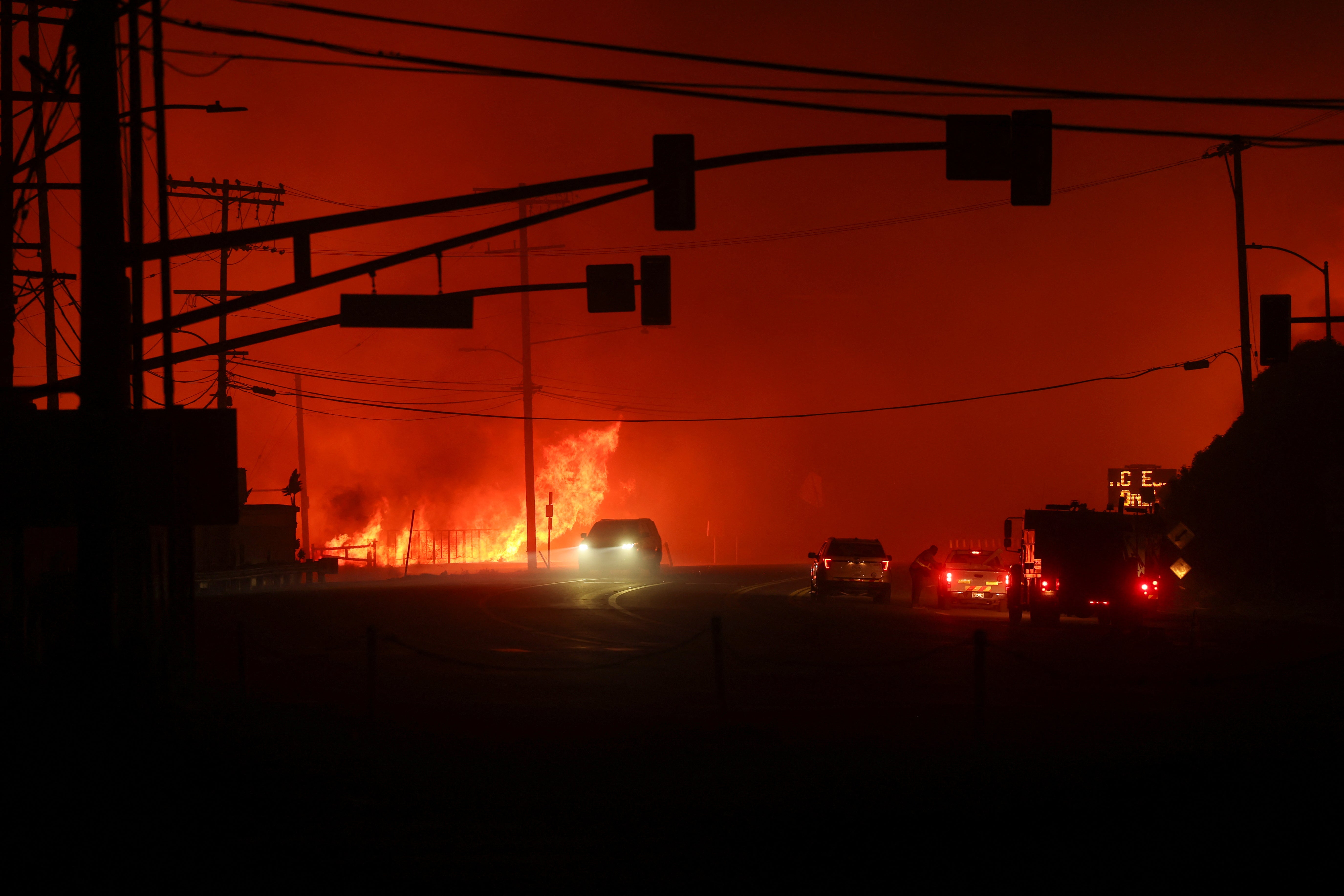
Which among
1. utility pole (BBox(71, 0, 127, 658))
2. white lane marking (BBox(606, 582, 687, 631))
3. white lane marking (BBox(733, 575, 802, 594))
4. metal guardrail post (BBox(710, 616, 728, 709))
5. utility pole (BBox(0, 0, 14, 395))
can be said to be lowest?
white lane marking (BBox(733, 575, 802, 594))

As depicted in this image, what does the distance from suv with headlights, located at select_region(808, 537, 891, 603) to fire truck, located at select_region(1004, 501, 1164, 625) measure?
23.1 feet

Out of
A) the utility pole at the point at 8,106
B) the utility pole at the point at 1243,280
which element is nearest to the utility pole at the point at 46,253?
the utility pole at the point at 8,106

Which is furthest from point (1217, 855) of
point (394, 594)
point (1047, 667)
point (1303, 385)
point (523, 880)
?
point (1303, 385)

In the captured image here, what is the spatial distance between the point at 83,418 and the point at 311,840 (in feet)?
19.0

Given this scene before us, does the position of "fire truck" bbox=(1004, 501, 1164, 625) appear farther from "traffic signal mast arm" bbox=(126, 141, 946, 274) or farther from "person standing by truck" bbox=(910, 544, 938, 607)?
"traffic signal mast arm" bbox=(126, 141, 946, 274)

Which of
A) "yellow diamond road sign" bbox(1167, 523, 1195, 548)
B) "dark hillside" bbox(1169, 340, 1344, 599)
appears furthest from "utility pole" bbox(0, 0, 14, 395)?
"dark hillside" bbox(1169, 340, 1344, 599)

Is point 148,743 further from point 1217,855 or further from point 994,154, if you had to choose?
point 994,154

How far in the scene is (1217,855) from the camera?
733 cm

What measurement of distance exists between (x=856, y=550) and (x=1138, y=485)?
852 inches

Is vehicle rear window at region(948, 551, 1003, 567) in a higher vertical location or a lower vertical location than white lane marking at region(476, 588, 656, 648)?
higher

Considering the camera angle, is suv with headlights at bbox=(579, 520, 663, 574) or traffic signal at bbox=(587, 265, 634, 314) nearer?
traffic signal at bbox=(587, 265, 634, 314)

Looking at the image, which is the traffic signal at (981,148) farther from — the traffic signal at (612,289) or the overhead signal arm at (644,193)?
the traffic signal at (612,289)

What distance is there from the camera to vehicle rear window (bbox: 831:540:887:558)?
34.0 meters

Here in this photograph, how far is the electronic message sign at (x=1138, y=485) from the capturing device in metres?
49.4
